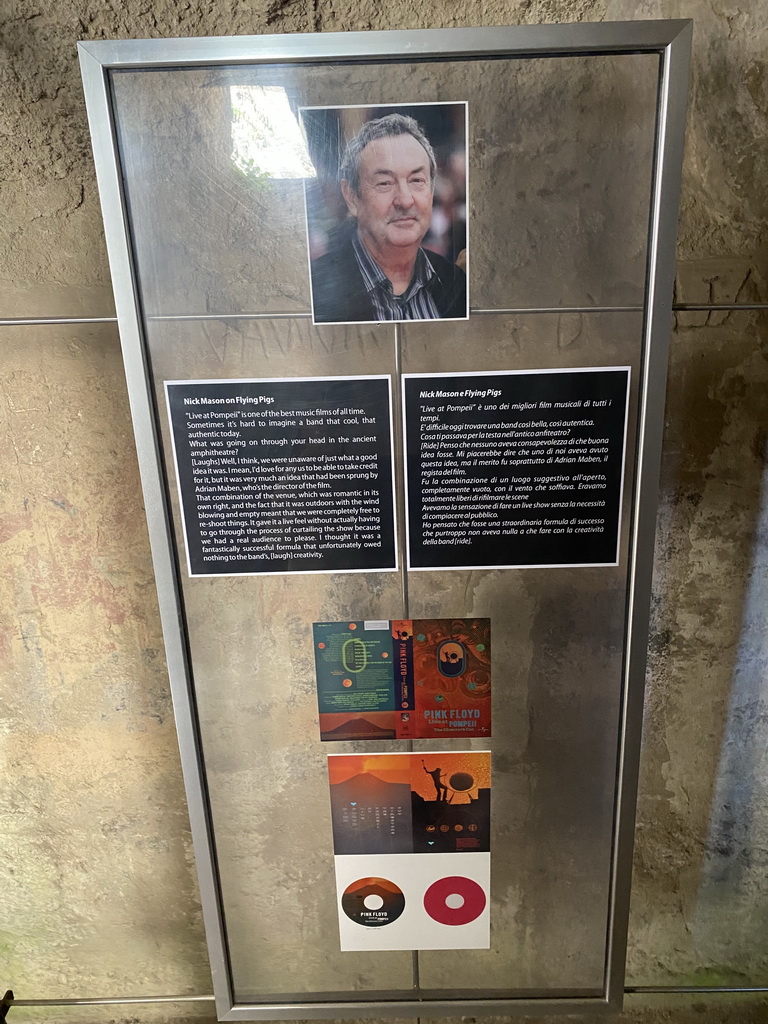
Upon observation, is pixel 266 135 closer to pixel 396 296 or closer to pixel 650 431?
pixel 396 296

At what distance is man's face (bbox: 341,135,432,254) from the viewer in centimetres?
160

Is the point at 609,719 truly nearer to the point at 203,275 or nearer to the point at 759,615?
the point at 759,615

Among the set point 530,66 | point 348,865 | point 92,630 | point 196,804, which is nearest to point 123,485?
point 92,630

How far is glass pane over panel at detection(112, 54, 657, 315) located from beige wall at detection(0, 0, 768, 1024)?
43cm

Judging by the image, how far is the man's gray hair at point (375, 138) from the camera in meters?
1.58

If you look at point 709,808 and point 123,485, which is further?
point 709,808

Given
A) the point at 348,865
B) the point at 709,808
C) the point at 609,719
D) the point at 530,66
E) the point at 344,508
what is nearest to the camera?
the point at 530,66

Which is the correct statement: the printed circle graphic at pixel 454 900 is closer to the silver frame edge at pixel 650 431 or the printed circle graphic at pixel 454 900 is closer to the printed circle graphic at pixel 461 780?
the printed circle graphic at pixel 461 780

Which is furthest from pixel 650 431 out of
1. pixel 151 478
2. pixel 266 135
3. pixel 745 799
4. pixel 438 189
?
pixel 745 799

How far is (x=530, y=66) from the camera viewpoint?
1565 millimetres

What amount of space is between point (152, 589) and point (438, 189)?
1.57 m

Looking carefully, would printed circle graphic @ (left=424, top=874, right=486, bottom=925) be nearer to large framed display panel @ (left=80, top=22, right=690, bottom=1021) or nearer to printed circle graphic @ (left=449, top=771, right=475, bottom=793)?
large framed display panel @ (left=80, top=22, right=690, bottom=1021)

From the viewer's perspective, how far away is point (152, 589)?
234cm

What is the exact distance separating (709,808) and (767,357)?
1644mm
